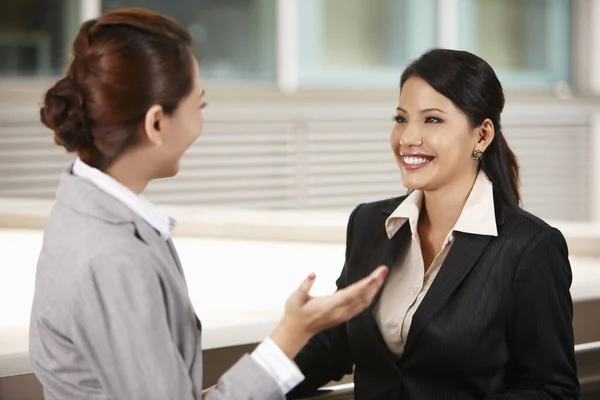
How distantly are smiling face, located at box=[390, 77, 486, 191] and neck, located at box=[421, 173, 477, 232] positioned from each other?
0.04 feet

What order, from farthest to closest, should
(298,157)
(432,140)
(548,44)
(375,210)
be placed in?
(548,44), (298,157), (375,210), (432,140)

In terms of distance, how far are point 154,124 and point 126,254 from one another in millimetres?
180

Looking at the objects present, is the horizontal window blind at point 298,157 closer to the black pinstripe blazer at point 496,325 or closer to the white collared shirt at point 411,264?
the white collared shirt at point 411,264

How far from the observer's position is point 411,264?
1.79m

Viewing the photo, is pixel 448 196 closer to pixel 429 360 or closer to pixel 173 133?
pixel 429 360

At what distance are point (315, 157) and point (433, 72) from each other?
4.56 m

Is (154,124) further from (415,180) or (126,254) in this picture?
(415,180)

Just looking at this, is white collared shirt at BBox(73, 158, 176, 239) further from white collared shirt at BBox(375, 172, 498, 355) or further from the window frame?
the window frame

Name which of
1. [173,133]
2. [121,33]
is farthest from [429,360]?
[121,33]

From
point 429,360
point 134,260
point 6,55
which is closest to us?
point 134,260

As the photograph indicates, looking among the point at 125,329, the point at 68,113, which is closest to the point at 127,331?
the point at 125,329

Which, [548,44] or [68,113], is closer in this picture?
[68,113]

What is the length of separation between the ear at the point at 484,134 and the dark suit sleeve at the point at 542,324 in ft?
0.71

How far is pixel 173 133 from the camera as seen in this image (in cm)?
122
